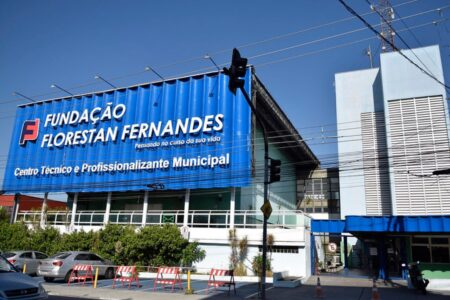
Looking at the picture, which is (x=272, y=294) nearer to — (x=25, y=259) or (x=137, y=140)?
(x=25, y=259)

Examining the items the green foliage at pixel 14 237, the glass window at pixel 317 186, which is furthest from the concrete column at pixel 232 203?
the glass window at pixel 317 186

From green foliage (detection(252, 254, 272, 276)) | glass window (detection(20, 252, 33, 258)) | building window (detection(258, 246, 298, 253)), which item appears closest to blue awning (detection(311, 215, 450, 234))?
building window (detection(258, 246, 298, 253))

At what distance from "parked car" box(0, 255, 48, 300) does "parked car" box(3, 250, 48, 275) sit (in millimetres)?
14233

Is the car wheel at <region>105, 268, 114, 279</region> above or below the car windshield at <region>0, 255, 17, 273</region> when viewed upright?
below

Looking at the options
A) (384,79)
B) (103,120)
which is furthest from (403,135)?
(103,120)

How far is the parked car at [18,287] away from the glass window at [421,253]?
21.8m

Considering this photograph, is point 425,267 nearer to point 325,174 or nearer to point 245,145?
point 245,145

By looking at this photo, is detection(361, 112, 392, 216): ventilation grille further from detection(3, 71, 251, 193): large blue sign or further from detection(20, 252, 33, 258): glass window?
detection(20, 252, 33, 258): glass window

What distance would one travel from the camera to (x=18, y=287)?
28.9 feet

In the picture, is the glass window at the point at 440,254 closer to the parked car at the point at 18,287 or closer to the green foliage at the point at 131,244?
the green foliage at the point at 131,244

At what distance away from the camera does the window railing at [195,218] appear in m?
25.6

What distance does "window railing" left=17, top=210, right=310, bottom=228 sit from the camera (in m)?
25.6

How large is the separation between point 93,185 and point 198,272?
13572 millimetres

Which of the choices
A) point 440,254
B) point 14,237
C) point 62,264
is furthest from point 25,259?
point 440,254
